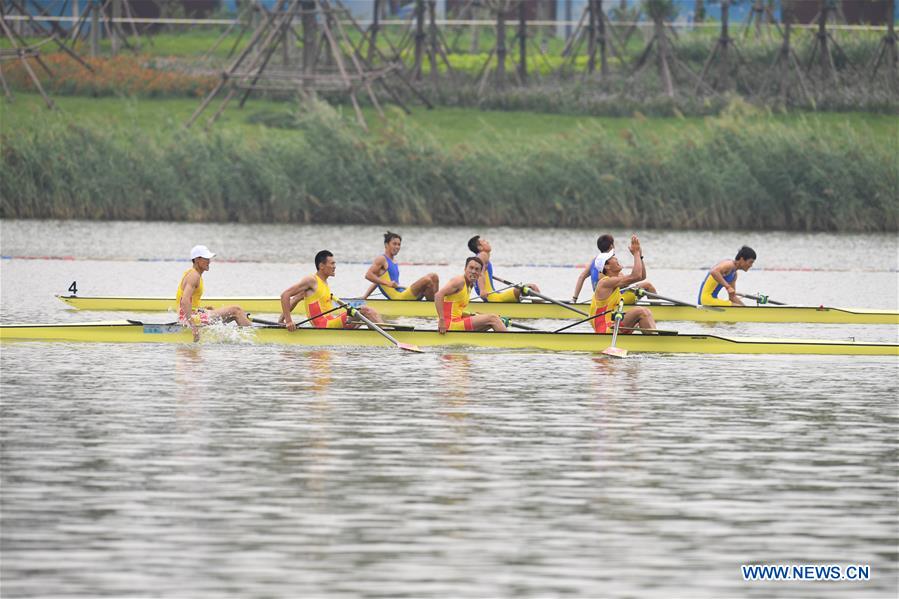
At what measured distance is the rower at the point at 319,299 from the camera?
22.5 metres

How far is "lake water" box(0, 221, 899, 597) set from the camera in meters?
11.1

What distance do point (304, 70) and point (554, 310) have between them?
3493 centimetres

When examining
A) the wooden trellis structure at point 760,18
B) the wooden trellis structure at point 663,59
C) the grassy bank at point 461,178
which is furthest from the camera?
the wooden trellis structure at point 760,18

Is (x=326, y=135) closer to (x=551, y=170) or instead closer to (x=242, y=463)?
(x=551, y=170)

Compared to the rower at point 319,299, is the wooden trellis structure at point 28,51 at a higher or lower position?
higher

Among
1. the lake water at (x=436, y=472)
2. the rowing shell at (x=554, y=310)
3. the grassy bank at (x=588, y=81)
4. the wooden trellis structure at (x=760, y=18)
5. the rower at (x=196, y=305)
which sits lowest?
the lake water at (x=436, y=472)

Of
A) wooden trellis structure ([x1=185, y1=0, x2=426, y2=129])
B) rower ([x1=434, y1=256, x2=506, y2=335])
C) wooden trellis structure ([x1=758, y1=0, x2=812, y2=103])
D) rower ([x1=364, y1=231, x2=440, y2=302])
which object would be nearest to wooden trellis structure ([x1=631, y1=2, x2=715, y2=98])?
wooden trellis structure ([x1=758, y1=0, x2=812, y2=103])

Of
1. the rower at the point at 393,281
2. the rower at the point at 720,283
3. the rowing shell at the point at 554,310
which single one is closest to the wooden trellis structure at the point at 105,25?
the rowing shell at the point at 554,310

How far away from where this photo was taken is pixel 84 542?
1156 centimetres

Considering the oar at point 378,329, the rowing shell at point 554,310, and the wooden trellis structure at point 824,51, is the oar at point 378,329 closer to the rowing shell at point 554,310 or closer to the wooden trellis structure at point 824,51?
the rowing shell at point 554,310

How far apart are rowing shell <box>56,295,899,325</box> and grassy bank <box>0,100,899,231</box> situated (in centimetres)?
1892

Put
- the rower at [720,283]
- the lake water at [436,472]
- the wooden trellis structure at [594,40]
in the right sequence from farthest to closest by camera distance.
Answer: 1. the wooden trellis structure at [594,40]
2. the rower at [720,283]
3. the lake water at [436,472]

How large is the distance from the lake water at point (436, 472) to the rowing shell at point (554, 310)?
4120mm

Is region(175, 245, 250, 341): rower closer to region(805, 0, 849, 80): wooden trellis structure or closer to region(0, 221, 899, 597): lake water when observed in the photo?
region(0, 221, 899, 597): lake water
